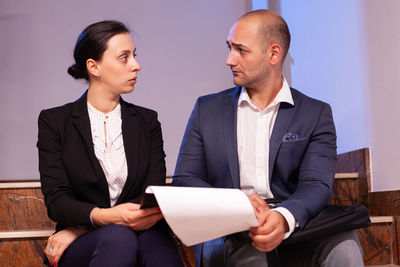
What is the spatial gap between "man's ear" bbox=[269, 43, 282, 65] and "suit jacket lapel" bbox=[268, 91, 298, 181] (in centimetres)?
19

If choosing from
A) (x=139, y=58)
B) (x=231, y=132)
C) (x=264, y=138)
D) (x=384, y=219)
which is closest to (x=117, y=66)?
(x=231, y=132)

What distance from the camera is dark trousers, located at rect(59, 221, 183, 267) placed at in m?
1.47

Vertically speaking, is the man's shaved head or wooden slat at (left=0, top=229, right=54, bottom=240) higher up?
the man's shaved head

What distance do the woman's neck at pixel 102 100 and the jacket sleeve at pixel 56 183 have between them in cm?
16

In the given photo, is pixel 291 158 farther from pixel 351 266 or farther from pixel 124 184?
pixel 124 184

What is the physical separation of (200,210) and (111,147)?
689 millimetres

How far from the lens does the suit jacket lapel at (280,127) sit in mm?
1799

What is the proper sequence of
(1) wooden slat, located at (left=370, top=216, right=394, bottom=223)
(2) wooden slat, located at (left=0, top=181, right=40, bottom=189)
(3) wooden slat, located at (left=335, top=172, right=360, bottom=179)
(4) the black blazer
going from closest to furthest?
(4) the black blazer < (1) wooden slat, located at (left=370, top=216, right=394, bottom=223) < (2) wooden slat, located at (left=0, top=181, right=40, bottom=189) < (3) wooden slat, located at (left=335, top=172, right=360, bottom=179)

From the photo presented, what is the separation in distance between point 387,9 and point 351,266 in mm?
1302

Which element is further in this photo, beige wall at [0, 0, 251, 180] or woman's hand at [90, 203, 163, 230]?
beige wall at [0, 0, 251, 180]

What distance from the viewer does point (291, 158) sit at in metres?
1.80

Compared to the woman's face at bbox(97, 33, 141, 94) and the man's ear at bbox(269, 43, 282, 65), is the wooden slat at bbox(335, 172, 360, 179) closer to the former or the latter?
the man's ear at bbox(269, 43, 282, 65)

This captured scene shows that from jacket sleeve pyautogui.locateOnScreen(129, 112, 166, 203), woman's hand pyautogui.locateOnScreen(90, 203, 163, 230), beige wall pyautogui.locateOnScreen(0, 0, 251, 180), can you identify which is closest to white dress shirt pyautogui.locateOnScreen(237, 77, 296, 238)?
jacket sleeve pyautogui.locateOnScreen(129, 112, 166, 203)

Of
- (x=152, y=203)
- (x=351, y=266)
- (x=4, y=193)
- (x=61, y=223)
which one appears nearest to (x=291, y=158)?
(x=351, y=266)
